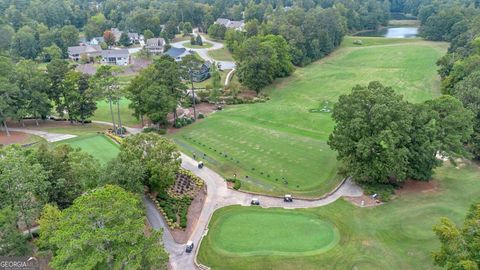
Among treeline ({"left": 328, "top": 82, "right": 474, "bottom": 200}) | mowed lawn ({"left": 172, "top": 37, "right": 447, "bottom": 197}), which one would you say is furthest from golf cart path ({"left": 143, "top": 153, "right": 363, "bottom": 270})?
treeline ({"left": 328, "top": 82, "right": 474, "bottom": 200})

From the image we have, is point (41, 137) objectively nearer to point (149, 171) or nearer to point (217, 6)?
point (149, 171)

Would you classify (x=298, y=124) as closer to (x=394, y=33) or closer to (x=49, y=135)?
(x=49, y=135)

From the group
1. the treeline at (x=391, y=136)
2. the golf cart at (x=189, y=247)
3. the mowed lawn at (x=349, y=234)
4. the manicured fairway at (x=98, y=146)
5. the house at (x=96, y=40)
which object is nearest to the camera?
the mowed lawn at (x=349, y=234)

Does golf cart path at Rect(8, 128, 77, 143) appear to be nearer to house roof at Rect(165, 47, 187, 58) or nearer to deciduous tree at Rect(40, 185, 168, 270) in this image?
deciduous tree at Rect(40, 185, 168, 270)

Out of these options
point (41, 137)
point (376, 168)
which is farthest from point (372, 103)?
point (41, 137)

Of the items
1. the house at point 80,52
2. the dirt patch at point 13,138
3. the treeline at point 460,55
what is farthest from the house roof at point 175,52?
the treeline at point 460,55

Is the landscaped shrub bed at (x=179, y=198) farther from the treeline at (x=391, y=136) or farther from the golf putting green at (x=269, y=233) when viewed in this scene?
the treeline at (x=391, y=136)

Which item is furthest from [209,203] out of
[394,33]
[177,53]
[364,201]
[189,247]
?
[394,33]
